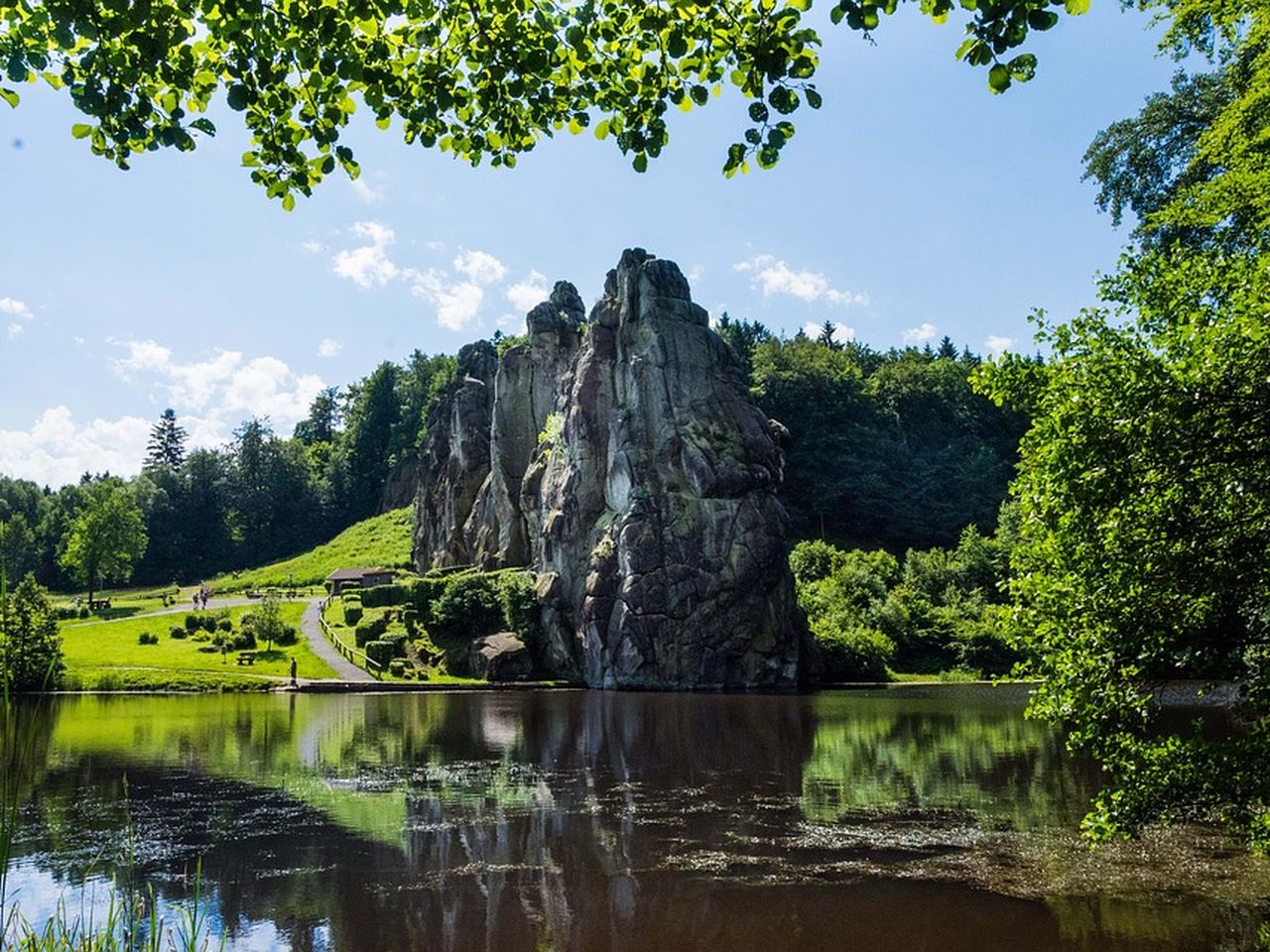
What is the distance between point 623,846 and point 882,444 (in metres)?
98.8

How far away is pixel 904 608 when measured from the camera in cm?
6938

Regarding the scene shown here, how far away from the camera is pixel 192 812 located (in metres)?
19.5

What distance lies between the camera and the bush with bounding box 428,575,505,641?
63250 millimetres

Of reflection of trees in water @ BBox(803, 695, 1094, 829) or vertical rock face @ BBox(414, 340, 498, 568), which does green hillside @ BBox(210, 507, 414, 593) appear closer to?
vertical rock face @ BBox(414, 340, 498, 568)

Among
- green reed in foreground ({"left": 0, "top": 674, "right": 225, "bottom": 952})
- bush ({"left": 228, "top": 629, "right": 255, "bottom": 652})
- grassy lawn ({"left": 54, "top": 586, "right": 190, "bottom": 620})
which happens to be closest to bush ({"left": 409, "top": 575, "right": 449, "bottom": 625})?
bush ({"left": 228, "top": 629, "right": 255, "bottom": 652})

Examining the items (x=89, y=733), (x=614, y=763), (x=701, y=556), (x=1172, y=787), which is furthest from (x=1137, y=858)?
(x=701, y=556)

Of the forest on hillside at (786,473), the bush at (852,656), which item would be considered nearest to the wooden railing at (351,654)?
the bush at (852,656)

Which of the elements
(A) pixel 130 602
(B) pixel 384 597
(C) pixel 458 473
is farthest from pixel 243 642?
(C) pixel 458 473

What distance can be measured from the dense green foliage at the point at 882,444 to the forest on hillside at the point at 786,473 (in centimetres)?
19

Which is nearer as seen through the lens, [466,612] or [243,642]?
[243,642]

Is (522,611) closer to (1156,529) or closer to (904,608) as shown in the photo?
(904,608)

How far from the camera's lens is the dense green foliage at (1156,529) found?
33.3 ft

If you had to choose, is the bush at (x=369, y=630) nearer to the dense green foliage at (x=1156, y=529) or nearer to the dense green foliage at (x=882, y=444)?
the dense green foliage at (x=882, y=444)

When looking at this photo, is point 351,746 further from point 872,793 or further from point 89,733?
point 872,793
